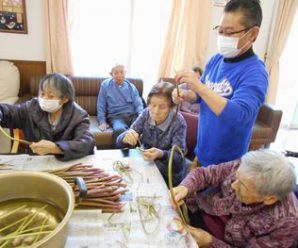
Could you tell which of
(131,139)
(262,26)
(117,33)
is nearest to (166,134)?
(131,139)

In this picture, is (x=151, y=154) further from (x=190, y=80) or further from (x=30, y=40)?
(x=30, y=40)

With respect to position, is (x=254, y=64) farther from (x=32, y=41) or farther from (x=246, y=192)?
(x=32, y=41)

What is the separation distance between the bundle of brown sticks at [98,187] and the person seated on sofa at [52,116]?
0.20 meters

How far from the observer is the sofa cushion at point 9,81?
2.84 m

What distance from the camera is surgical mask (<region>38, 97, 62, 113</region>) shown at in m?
1.24

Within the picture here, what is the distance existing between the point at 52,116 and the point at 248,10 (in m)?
1.08

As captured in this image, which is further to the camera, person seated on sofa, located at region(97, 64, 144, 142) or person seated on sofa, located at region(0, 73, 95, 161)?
person seated on sofa, located at region(97, 64, 144, 142)

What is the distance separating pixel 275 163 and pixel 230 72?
486 mm

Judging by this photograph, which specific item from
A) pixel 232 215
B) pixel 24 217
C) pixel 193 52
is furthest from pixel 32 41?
pixel 232 215

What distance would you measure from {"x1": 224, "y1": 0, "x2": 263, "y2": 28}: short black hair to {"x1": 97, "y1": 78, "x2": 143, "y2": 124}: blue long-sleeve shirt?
2.00 meters

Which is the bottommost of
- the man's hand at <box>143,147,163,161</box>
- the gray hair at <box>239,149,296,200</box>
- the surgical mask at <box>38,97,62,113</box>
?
the man's hand at <box>143,147,163,161</box>

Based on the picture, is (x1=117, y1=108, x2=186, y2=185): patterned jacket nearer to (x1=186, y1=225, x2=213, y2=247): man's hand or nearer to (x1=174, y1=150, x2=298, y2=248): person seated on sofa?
(x1=174, y1=150, x2=298, y2=248): person seated on sofa

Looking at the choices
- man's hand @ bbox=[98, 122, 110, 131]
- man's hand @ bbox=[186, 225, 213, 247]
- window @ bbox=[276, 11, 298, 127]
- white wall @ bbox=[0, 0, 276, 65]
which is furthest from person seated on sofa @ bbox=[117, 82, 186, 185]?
window @ bbox=[276, 11, 298, 127]

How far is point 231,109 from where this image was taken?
0.92 meters
